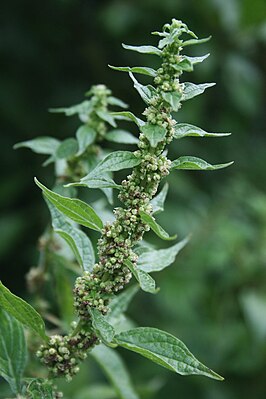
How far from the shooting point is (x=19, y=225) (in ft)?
10.4

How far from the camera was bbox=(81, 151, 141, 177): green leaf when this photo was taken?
1001 millimetres

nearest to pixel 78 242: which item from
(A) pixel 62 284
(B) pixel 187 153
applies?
(A) pixel 62 284

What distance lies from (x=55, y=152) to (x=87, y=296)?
1.56 ft

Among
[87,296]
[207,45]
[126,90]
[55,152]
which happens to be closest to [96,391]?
[55,152]

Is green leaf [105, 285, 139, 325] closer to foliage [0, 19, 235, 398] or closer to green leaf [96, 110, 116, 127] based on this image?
foliage [0, 19, 235, 398]

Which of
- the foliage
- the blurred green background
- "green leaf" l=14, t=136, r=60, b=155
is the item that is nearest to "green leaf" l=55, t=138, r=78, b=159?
"green leaf" l=14, t=136, r=60, b=155

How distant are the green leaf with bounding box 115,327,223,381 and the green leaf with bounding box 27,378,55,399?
13 centimetres

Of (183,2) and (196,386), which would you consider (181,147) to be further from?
(196,386)

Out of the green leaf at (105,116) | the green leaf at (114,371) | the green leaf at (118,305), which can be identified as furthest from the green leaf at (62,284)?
the green leaf at (105,116)

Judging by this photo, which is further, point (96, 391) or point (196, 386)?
point (196, 386)

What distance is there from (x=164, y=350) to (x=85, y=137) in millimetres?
532

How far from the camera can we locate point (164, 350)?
1.04m

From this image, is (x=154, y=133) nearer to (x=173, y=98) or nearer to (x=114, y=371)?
(x=173, y=98)

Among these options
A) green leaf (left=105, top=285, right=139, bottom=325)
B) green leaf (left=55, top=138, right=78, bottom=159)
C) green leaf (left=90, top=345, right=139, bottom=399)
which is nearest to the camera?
green leaf (left=105, top=285, right=139, bottom=325)
